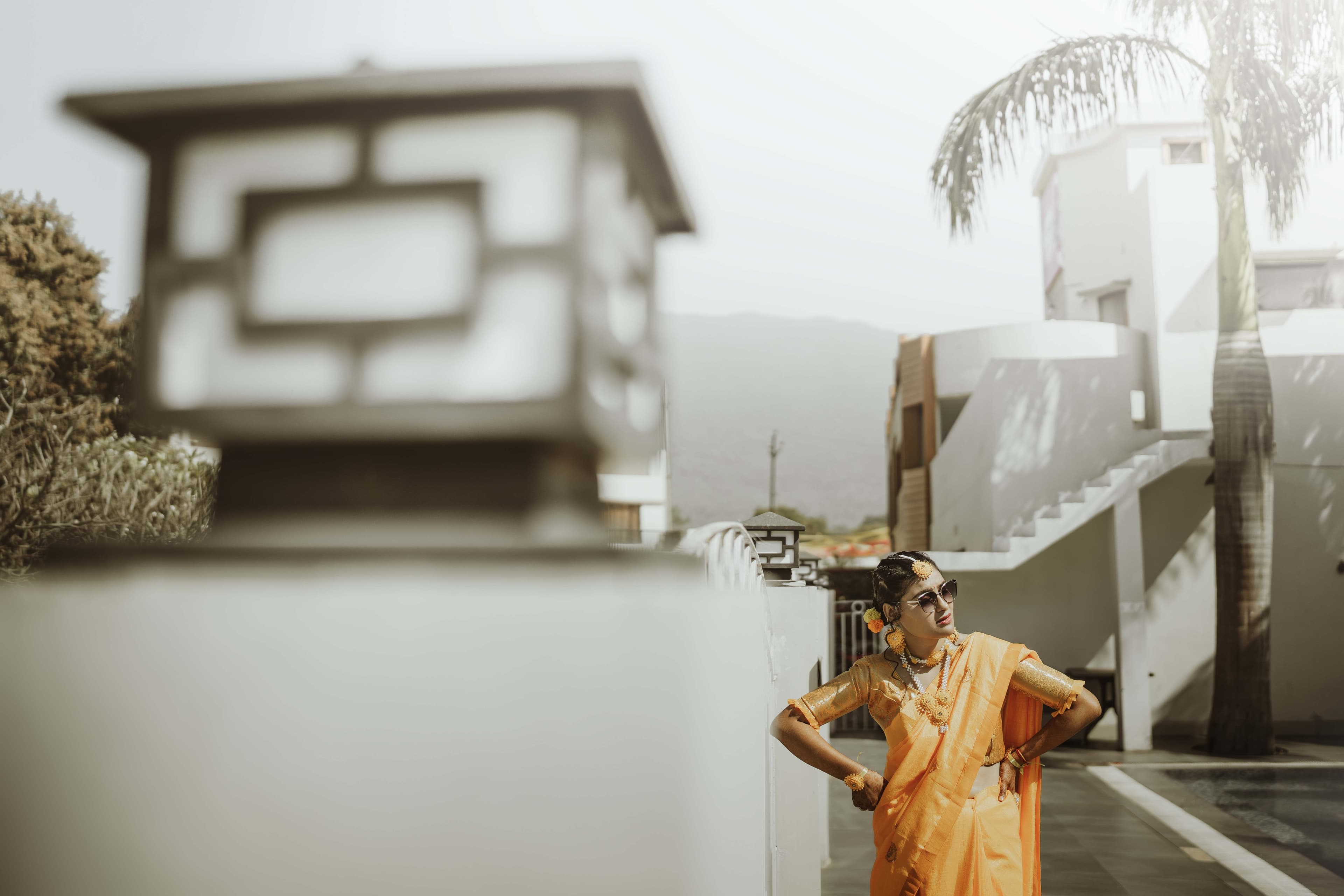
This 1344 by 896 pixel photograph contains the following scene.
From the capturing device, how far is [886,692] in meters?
2.77

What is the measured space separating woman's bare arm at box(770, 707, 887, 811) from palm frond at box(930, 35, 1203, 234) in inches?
425

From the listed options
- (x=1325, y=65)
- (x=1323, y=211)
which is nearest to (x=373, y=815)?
(x=1325, y=65)

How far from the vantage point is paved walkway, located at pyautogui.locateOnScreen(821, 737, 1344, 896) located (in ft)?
23.0

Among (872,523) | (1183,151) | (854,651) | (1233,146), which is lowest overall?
(872,523)

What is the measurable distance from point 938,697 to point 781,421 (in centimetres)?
11377

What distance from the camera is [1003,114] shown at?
1237 centimetres

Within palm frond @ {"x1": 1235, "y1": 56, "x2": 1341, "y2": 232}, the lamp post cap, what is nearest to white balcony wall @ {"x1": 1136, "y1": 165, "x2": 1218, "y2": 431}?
palm frond @ {"x1": 1235, "y1": 56, "x2": 1341, "y2": 232}

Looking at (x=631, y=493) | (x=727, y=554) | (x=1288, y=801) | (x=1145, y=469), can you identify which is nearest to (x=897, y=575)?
(x=727, y=554)

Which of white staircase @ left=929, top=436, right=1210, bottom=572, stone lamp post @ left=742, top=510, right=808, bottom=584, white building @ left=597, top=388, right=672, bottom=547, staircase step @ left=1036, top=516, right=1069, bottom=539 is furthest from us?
staircase step @ left=1036, top=516, right=1069, bottom=539

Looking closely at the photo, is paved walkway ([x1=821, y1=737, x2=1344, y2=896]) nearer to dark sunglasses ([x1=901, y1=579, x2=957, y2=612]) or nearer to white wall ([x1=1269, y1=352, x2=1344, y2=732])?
white wall ([x1=1269, y1=352, x2=1344, y2=732])

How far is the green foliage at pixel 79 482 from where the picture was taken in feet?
40.3

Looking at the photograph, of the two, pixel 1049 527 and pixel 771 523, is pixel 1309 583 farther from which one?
pixel 771 523

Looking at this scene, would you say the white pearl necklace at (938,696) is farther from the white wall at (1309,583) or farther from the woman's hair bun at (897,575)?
the white wall at (1309,583)

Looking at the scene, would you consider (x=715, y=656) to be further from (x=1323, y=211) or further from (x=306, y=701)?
(x=1323, y=211)
